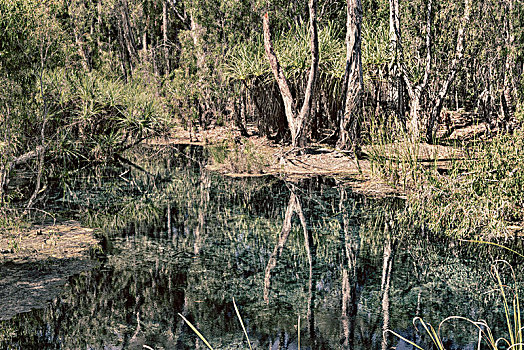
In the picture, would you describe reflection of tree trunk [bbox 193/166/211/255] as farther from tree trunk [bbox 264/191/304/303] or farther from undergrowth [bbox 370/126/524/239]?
undergrowth [bbox 370/126/524/239]

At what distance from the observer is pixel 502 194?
7.28 meters

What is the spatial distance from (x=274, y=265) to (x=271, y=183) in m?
5.39

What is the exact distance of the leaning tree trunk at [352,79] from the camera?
14188 mm

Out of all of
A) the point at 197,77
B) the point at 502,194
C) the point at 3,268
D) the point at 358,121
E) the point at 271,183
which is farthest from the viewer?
the point at 197,77

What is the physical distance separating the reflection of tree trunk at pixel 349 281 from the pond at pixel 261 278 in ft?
0.07

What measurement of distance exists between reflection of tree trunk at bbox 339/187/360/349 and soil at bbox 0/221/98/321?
116 inches

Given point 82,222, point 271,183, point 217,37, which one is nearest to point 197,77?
point 217,37

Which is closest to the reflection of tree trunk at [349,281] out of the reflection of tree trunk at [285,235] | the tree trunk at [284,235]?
the reflection of tree trunk at [285,235]

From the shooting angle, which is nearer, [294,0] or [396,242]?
[396,242]

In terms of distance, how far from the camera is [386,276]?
655 cm

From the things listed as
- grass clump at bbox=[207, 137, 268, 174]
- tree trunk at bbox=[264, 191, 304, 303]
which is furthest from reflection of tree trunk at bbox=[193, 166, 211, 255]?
tree trunk at bbox=[264, 191, 304, 303]

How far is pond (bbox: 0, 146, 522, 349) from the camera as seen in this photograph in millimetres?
5109

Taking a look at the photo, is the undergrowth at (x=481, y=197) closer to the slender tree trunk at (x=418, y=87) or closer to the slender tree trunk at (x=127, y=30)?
the slender tree trunk at (x=418, y=87)

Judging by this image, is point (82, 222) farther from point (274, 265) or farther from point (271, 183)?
point (271, 183)
